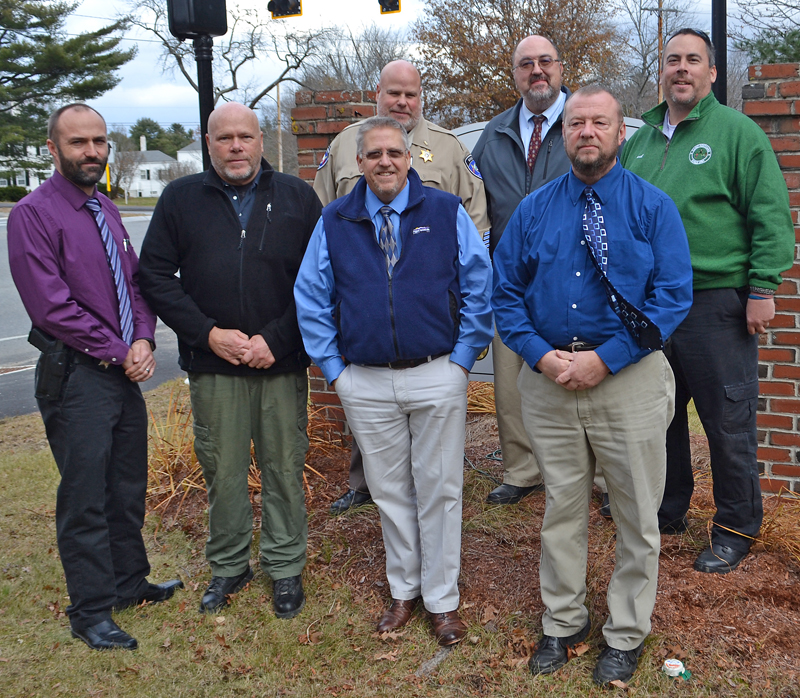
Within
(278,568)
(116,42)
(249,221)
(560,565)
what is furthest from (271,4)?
(116,42)

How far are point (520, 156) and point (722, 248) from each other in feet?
4.24

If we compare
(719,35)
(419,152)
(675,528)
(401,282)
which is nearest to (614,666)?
(675,528)

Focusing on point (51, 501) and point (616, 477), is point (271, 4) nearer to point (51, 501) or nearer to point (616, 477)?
point (51, 501)

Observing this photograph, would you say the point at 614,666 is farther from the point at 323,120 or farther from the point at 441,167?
the point at 323,120

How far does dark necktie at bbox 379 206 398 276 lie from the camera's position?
10.8 feet

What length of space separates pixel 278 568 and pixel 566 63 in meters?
17.3

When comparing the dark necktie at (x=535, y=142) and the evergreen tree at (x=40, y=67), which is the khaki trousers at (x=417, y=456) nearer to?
the dark necktie at (x=535, y=142)

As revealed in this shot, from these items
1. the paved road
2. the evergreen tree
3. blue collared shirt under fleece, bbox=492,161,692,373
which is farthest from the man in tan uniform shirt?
the evergreen tree

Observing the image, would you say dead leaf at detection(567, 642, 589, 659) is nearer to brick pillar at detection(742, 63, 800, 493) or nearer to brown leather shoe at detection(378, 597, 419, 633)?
brown leather shoe at detection(378, 597, 419, 633)

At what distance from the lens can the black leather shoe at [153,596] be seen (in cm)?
383

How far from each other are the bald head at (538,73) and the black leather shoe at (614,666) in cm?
285

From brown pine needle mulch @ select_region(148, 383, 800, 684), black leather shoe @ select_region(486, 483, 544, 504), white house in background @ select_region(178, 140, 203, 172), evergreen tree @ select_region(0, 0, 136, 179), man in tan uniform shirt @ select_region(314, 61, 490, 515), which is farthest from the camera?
white house in background @ select_region(178, 140, 203, 172)

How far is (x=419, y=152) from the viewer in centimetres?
427

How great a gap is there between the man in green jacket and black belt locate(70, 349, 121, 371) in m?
2.69
